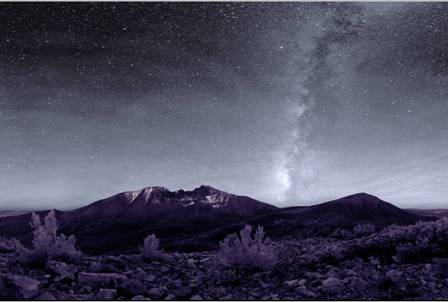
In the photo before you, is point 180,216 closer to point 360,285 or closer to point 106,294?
point 106,294

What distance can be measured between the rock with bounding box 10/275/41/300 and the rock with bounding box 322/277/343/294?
3.86 m

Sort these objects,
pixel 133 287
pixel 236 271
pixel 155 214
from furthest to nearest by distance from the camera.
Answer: pixel 155 214, pixel 236 271, pixel 133 287

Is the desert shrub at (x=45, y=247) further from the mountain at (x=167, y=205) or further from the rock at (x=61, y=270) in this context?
the mountain at (x=167, y=205)

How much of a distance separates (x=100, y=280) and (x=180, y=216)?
1567 inches

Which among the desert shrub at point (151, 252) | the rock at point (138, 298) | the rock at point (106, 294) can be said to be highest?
the desert shrub at point (151, 252)

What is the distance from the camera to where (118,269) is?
6.28 metres

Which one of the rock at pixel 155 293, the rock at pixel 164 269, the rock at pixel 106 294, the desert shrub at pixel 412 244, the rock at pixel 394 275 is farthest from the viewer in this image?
the rock at pixel 164 269

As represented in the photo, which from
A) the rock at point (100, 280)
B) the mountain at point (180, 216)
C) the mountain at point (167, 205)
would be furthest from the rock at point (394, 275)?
the mountain at point (167, 205)

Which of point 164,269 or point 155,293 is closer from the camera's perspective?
point 155,293

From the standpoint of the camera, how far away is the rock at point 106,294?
4682 millimetres

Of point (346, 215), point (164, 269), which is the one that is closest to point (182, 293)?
point (164, 269)

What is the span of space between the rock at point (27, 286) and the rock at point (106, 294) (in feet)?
2.44

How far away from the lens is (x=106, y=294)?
470 cm

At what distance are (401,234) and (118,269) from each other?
5.75 meters
